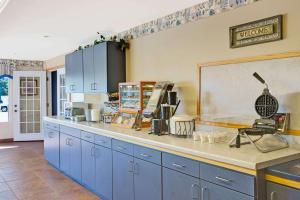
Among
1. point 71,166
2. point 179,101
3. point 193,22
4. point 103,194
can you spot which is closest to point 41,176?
point 71,166

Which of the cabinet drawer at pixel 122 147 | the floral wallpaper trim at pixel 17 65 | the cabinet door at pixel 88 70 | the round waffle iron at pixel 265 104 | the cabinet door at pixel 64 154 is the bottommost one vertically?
the cabinet door at pixel 64 154

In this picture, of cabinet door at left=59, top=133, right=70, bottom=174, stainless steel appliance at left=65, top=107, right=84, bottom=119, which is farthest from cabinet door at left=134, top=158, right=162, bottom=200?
stainless steel appliance at left=65, top=107, right=84, bottom=119

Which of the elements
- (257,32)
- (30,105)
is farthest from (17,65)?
(257,32)

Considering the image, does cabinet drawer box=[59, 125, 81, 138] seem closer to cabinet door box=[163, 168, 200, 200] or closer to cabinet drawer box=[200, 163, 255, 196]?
cabinet door box=[163, 168, 200, 200]

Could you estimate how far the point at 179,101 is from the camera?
3332 mm

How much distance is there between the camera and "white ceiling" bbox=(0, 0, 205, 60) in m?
3.11

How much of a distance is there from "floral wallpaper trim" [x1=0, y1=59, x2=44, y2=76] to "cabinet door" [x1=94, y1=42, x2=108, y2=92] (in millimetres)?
4298

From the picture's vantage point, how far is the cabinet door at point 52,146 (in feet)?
16.2

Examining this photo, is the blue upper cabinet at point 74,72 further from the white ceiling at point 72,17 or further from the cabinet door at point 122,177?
the cabinet door at point 122,177

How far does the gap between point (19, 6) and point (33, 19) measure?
549 mm

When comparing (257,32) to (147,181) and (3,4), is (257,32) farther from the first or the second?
(3,4)

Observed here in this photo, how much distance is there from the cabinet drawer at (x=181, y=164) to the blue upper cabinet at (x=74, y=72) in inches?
110

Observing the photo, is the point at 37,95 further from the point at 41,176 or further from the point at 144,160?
the point at 144,160

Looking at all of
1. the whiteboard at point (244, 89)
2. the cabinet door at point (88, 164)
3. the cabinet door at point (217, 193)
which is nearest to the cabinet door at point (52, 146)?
the cabinet door at point (88, 164)
